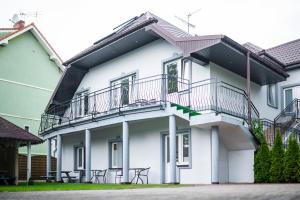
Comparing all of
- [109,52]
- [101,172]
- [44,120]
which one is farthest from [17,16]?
[101,172]

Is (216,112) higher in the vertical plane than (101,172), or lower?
higher

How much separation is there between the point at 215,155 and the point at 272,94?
705cm

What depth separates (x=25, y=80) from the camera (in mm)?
28078

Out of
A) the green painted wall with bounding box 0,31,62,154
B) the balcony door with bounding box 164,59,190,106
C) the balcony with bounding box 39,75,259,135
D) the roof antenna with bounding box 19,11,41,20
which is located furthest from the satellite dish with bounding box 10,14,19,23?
the balcony door with bounding box 164,59,190,106

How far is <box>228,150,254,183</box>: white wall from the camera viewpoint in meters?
15.3

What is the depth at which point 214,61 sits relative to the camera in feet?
52.5

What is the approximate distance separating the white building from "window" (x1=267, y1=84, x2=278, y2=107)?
0.15 feet

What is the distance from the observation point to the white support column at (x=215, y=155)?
1436 centimetres

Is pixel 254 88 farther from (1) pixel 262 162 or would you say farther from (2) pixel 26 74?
(2) pixel 26 74

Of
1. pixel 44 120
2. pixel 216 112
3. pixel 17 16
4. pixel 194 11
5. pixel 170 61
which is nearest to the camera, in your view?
pixel 216 112

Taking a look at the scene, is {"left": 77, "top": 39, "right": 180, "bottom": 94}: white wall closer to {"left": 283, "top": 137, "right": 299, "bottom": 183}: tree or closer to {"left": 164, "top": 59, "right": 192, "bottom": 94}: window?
{"left": 164, "top": 59, "right": 192, "bottom": 94}: window

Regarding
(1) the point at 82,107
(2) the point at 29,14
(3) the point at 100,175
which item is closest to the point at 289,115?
(3) the point at 100,175

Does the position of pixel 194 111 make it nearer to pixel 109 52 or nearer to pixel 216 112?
pixel 216 112

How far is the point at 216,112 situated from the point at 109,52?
273 inches
